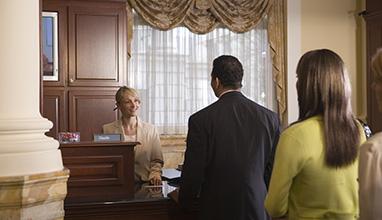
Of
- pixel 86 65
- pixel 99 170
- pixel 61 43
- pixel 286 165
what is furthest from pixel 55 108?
pixel 286 165

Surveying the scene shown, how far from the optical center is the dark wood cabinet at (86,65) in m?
4.23

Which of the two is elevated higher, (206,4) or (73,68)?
(206,4)

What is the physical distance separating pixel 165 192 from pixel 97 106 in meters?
1.99

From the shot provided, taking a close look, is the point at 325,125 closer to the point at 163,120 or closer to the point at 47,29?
the point at 47,29

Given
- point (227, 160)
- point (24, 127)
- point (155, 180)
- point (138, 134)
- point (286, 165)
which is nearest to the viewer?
point (286, 165)

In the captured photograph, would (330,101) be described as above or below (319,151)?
above

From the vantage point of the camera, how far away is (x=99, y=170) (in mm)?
2363

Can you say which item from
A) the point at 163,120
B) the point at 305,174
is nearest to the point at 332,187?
the point at 305,174

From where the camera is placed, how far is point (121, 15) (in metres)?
4.38

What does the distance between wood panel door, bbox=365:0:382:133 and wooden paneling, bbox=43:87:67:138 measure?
2.96m

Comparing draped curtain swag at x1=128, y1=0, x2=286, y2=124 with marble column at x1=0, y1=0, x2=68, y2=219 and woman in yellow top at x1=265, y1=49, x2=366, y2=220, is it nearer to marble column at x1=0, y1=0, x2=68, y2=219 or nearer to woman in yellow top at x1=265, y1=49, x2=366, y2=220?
marble column at x1=0, y1=0, x2=68, y2=219

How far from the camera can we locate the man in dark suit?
212 centimetres

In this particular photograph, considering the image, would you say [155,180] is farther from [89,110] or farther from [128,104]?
[89,110]

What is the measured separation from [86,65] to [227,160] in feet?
8.08
